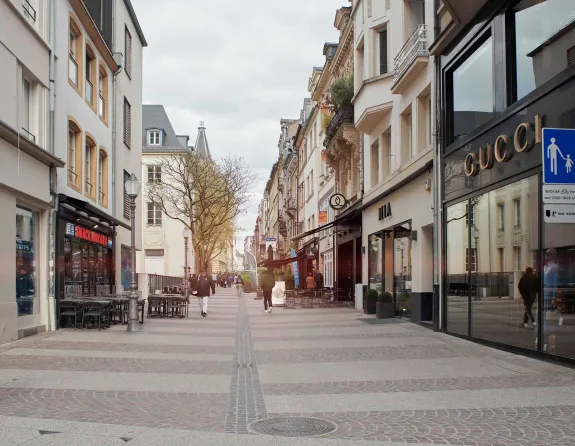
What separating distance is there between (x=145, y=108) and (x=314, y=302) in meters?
44.4

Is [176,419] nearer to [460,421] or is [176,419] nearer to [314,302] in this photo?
[460,421]

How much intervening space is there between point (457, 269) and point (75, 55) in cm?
1297

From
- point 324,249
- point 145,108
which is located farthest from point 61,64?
point 145,108

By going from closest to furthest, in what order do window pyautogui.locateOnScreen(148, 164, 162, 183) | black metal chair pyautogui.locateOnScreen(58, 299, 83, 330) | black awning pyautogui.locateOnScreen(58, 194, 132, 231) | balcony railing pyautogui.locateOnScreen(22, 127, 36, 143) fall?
balcony railing pyautogui.locateOnScreen(22, 127, 36, 143) → black metal chair pyautogui.locateOnScreen(58, 299, 83, 330) → black awning pyautogui.locateOnScreen(58, 194, 132, 231) → window pyautogui.locateOnScreen(148, 164, 162, 183)

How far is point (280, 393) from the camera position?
840 cm

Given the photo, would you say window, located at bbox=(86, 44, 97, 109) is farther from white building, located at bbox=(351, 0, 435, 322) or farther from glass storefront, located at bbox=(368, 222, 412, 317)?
glass storefront, located at bbox=(368, 222, 412, 317)

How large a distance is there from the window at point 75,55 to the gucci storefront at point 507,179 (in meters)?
10.6

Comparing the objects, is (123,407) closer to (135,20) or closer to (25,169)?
(25,169)

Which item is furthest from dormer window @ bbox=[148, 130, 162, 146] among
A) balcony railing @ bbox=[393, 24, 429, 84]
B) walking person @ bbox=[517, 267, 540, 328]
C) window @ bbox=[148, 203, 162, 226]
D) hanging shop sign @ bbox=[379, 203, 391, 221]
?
walking person @ bbox=[517, 267, 540, 328]

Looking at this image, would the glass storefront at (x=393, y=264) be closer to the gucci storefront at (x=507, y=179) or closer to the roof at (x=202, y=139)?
the gucci storefront at (x=507, y=179)

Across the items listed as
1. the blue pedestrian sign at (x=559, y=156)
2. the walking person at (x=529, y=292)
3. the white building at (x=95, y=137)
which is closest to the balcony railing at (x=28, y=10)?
the white building at (x=95, y=137)

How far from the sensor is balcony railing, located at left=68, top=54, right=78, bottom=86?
63.8ft

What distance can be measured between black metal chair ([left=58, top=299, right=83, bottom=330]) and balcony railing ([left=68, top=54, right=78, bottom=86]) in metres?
6.62

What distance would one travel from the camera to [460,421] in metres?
6.66
